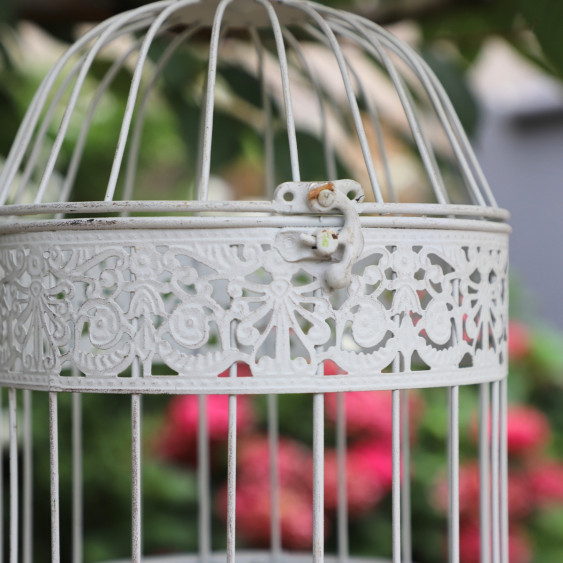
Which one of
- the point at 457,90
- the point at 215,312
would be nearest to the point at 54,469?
the point at 215,312

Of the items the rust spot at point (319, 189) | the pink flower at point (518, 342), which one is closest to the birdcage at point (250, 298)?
the rust spot at point (319, 189)

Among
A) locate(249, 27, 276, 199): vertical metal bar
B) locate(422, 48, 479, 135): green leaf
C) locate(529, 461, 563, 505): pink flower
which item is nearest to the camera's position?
→ locate(249, 27, 276, 199): vertical metal bar

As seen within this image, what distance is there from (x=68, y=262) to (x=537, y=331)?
4.84 ft

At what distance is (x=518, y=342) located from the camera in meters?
1.62

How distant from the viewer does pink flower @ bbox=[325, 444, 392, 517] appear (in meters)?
1.34

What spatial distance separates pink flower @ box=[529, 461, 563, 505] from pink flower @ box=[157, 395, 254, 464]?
1.61ft

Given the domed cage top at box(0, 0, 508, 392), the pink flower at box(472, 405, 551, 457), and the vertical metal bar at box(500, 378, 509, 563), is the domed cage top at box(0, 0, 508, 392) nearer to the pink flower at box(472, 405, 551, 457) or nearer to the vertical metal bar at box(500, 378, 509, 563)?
the vertical metal bar at box(500, 378, 509, 563)

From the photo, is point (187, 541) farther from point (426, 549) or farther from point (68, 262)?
point (68, 262)

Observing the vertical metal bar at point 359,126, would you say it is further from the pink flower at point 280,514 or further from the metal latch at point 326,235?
the pink flower at point 280,514

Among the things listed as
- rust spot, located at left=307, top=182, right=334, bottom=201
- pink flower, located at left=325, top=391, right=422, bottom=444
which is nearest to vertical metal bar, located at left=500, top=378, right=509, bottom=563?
rust spot, located at left=307, top=182, right=334, bottom=201

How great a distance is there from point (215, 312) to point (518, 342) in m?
1.17

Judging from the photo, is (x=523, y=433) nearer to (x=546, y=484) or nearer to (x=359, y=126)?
(x=546, y=484)

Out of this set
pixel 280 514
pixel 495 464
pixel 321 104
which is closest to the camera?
pixel 495 464

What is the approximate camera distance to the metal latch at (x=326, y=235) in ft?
1.79
